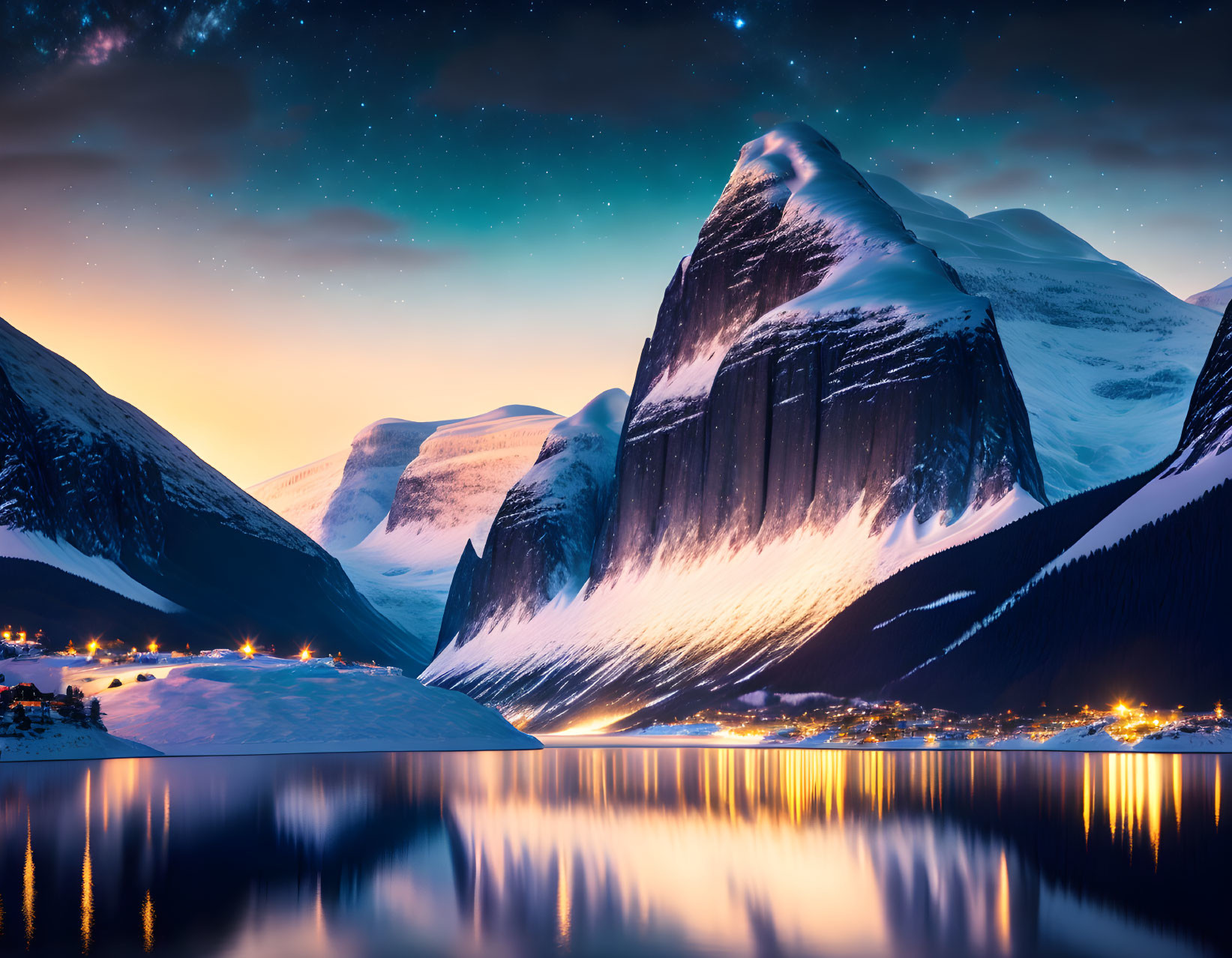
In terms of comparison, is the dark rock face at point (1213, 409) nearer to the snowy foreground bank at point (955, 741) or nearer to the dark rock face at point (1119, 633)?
the dark rock face at point (1119, 633)

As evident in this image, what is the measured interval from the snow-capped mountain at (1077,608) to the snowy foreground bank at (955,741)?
5.17 metres

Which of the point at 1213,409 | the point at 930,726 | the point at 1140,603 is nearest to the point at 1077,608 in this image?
the point at 1140,603

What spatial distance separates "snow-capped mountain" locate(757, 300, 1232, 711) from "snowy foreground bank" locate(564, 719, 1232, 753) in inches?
204

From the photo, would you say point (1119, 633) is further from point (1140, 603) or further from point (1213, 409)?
point (1213, 409)

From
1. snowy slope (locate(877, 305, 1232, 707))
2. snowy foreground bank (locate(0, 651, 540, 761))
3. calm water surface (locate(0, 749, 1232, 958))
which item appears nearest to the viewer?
calm water surface (locate(0, 749, 1232, 958))

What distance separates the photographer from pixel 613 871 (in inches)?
1393

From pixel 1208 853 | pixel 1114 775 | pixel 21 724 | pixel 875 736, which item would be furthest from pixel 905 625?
pixel 1208 853

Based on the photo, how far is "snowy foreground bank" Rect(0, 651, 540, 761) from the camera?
365 ft

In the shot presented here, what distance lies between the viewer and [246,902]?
30.5 metres

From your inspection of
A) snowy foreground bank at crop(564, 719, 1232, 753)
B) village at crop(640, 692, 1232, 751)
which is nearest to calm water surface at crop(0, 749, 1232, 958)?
snowy foreground bank at crop(564, 719, 1232, 753)

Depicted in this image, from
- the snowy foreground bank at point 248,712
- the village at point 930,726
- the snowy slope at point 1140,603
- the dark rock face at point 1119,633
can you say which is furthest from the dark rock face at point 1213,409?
the snowy foreground bank at point 248,712

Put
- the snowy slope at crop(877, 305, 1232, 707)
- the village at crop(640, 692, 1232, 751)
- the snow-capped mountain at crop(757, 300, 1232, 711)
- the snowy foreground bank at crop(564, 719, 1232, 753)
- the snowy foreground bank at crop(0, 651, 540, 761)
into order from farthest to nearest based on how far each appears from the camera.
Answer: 1. the snow-capped mountain at crop(757, 300, 1232, 711)
2. the snowy slope at crop(877, 305, 1232, 707)
3. the village at crop(640, 692, 1232, 751)
4. the snowy foreground bank at crop(564, 719, 1232, 753)
5. the snowy foreground bank at crop(0, 651, 540, 761)

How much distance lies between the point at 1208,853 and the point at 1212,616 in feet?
365

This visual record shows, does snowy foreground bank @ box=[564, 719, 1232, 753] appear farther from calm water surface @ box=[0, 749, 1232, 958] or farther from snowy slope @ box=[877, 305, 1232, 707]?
calm water surface @ box=[0, 749, 1232, 958]
